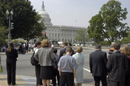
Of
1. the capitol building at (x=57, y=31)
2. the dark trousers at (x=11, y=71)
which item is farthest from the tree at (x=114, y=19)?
the capitol building at (x=57, y=31)

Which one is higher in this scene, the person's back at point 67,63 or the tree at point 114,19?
the tree at point 114,19

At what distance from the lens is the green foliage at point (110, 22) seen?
57.4 m

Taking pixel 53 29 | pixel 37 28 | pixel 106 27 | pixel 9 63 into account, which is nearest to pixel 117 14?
pixel 106 27

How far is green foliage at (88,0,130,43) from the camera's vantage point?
188ft

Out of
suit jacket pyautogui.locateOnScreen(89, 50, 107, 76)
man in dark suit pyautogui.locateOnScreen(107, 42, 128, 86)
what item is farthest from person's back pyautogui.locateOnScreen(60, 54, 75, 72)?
man in dark suit pyautogui.locateOnScreen(107, 42, 128, 86)

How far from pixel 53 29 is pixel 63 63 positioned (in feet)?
507

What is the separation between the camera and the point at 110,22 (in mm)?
57250

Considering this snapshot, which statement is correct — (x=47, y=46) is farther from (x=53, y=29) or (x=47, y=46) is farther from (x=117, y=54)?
(x=53, y=29)

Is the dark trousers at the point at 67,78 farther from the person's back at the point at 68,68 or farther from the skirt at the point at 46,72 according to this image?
the skirt at the point at 46,72

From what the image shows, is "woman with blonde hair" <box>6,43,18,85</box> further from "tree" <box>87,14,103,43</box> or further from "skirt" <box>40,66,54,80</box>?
"tree" <box>87,14,103,43</box>

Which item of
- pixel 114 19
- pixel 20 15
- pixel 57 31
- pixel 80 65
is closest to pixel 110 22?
pixel 114 19

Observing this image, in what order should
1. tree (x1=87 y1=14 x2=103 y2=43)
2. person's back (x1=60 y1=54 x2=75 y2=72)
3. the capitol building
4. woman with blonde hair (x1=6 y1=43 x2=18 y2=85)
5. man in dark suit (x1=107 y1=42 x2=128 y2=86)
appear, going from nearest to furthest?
man in dark suit (x1=107 y1=42 x2=128 y2=86)
person's back (x1=60 y1=54 x2=75 y2=72)
woman with blonde hair (x1=6 y1=43 x2=18 y2=85)
tree (x1=87 y1=14 x2=103 y2=43)
the capitol building

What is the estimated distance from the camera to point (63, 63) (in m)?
5.96

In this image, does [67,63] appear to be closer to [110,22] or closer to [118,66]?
[118,66]
